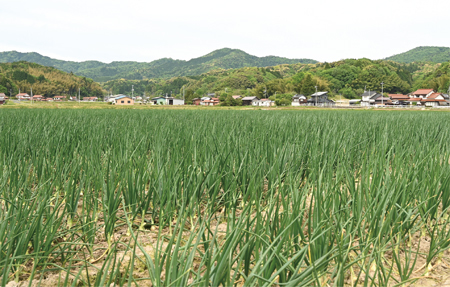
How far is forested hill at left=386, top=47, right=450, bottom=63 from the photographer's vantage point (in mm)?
162225

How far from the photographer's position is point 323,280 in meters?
1.02

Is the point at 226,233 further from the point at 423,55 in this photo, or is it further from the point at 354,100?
the point at 423,55

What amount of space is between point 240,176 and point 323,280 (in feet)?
3.25

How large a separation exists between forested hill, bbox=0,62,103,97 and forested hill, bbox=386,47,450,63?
17638 cm

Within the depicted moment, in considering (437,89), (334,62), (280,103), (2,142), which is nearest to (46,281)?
(2,142)

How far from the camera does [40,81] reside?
101875 mm

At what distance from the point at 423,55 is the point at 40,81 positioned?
671 ft

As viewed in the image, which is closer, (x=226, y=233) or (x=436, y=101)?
(x=226, y=233)

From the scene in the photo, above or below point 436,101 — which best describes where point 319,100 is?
above

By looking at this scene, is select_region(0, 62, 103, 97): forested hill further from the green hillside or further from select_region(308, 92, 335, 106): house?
select_region(308, 92, 335, 106): house

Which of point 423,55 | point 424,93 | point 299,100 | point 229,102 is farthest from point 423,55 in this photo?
point 229,102

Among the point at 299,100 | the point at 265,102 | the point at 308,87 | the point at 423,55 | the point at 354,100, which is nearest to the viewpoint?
the point at 299,100

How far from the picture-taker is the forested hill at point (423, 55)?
16223cm

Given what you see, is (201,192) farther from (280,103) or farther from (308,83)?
(308,83)
